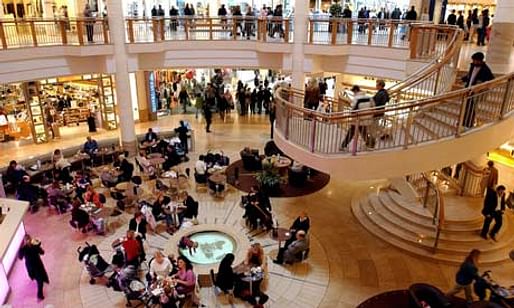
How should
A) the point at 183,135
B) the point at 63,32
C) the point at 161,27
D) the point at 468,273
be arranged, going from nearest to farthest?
the point at 468,273 → the point at 63,32 → the point at 161,27 → the point at 183,135

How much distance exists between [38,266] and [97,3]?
15626mm

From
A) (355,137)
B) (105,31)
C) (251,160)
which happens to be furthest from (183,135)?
(355,137)

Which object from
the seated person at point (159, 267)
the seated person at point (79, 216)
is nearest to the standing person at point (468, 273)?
the seated person at point (159, 267)

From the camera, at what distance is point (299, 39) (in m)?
14.0

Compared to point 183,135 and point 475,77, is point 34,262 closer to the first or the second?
point 183,135

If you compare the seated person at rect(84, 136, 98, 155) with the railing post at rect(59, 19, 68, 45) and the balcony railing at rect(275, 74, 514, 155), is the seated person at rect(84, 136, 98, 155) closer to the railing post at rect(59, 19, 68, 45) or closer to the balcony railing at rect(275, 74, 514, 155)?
the railing post at rect(59, 19, 68, 45)

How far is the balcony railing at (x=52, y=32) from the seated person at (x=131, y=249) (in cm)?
779

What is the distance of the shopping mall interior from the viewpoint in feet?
25.9

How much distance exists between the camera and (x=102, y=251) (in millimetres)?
9781

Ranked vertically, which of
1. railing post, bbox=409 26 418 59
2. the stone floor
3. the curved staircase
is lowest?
the stone floor

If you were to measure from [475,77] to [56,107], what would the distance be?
15.7m

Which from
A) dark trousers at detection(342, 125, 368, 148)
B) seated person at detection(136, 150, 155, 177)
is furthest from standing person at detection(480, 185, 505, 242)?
seated person at detection(136, 150, 155, 177)

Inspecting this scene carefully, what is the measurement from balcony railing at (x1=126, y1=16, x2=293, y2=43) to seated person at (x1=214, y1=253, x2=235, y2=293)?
8.74 meters

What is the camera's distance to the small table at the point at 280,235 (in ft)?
31.5
